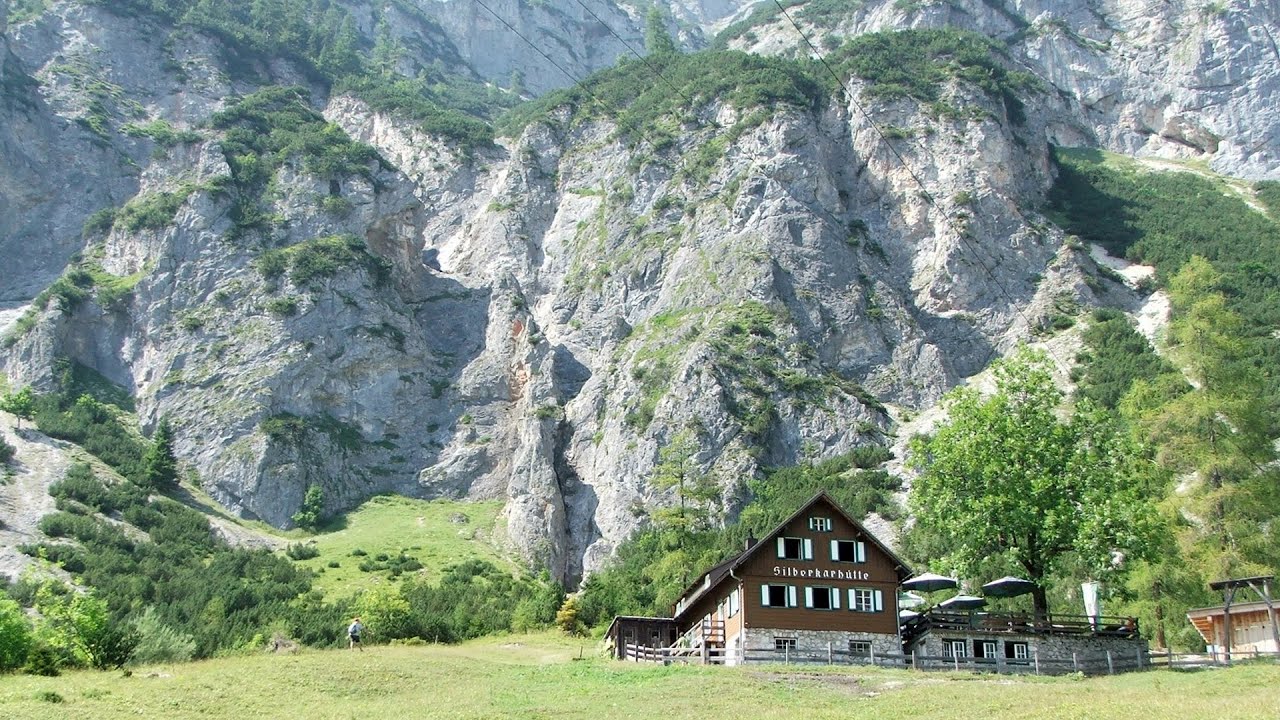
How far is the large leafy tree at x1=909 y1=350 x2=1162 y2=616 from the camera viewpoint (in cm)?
4372

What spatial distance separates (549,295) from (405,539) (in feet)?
133

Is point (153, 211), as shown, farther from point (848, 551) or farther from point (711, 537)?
point (848, 551)

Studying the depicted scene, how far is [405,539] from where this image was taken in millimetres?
89000

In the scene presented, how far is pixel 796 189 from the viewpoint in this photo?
11344cm

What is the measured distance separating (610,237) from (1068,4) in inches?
3596

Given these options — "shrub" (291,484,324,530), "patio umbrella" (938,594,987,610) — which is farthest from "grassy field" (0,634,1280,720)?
"shrub" (291,484,324,530)

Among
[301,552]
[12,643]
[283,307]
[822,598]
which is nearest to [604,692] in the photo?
[822,598]

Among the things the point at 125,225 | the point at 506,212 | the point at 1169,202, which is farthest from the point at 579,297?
the point at 1169,202

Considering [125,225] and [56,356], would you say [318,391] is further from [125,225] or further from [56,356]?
[125,225]

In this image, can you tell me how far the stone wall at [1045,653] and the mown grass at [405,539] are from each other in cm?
4411

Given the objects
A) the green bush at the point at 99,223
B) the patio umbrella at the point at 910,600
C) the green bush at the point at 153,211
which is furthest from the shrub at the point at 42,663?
the green bush at the point at 99,223

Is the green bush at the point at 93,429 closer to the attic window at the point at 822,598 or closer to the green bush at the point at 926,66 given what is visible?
the attic window at the point at 822,598

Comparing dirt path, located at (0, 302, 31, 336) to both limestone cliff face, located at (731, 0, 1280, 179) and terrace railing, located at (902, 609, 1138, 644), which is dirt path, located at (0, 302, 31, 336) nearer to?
terrace railing, located at (902, 609, 1138, 644)

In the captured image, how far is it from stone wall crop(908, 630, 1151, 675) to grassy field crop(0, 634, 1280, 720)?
8.41ft
